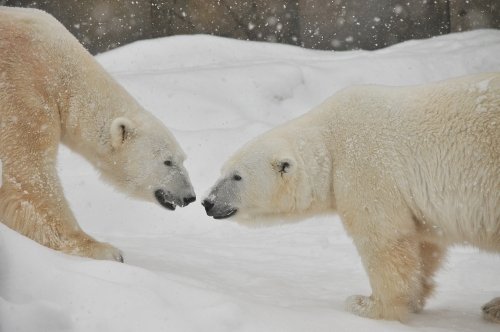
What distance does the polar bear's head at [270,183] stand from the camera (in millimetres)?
3801

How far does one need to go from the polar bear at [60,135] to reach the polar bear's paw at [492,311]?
6.43ft

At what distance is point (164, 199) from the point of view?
4480 millimetres

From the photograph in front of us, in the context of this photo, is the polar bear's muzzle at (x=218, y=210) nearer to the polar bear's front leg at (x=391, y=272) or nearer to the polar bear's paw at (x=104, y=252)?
the polar bear's paw at (x=104, y=252)

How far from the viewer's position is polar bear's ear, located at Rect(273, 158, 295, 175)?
381cm

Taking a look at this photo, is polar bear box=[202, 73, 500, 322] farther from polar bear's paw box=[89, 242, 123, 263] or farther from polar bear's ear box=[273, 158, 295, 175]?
polar bear's paw box=[89, 242, 123, 263]

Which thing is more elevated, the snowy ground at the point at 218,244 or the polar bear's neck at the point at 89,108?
the polar bear's neck at the point at 89,108

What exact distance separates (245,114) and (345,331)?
16.9ft

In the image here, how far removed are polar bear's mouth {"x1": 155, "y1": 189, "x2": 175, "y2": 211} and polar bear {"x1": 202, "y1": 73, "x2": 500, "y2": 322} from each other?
111cm

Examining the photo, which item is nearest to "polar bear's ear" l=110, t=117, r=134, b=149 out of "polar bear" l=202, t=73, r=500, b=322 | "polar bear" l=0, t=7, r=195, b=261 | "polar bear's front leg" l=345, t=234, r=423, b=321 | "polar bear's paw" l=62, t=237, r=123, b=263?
"polar bear" l=0, t=7, r=195, b=261

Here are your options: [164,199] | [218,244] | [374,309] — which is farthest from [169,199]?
[374,309]

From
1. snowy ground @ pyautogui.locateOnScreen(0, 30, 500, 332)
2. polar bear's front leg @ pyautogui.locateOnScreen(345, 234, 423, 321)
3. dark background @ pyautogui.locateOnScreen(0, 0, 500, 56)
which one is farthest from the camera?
dark background @ pyautogui.locateOnScreen(0, 0, 500, 56)

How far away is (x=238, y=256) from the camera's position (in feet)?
16.5

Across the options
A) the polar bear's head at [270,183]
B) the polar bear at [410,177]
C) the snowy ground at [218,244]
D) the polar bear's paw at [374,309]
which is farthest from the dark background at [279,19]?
the polar bear's paw at [374,309]

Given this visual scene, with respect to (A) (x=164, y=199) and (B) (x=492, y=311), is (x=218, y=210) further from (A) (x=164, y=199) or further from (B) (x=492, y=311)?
(B) (x=492, y=311)
